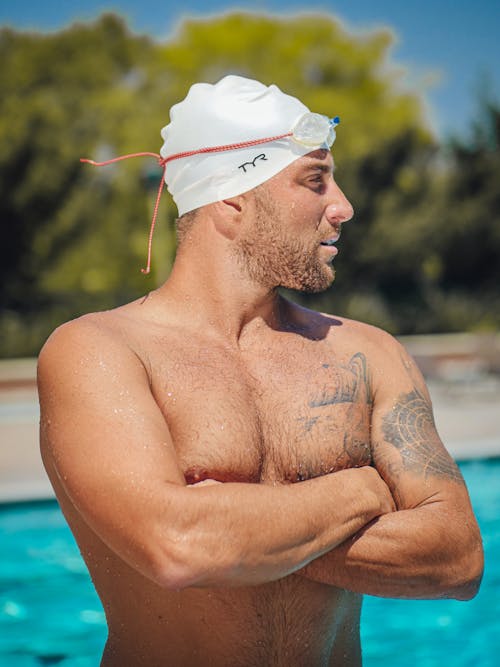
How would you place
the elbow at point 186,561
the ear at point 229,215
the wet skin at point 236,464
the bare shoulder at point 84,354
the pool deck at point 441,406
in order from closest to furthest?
the elbow at point 186,561, the bare shoulder at point 84,354, the wet skin at point 236,464, the ear at point 229,215, the pool deck at point 441,406

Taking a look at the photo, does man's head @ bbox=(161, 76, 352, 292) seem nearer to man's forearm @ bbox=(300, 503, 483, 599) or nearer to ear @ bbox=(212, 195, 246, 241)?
ear @ bbox=(212, 195, 246, 241)

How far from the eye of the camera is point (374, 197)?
24875 millimetres

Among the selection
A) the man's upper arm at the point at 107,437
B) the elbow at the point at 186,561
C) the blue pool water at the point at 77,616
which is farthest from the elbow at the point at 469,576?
the blue pool water at the point at 77,616

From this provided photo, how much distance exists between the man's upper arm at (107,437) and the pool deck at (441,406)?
5403mm

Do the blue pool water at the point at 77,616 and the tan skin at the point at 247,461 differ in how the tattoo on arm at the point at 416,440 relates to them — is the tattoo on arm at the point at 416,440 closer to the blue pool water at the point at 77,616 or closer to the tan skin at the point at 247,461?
the tan skin at the point at 247,461

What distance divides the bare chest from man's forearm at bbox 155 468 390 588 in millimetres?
166

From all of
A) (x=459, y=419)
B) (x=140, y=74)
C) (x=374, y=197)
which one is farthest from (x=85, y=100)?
(x=459, y=419)

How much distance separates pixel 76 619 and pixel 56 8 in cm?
4082

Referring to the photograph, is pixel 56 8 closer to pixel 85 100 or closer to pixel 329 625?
pixel 85 100

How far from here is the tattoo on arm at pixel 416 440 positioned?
2.15 metres

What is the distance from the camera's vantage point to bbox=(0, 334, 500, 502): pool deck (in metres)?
7.66

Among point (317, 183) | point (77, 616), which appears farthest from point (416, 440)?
point (77, 616)

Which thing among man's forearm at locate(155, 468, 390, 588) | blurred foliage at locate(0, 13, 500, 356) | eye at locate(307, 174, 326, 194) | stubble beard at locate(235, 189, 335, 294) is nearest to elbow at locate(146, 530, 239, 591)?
man's forearm at locate(155, 468, 390, 588)

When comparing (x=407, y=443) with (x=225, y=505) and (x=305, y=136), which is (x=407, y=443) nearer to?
(x=225, y=505)
